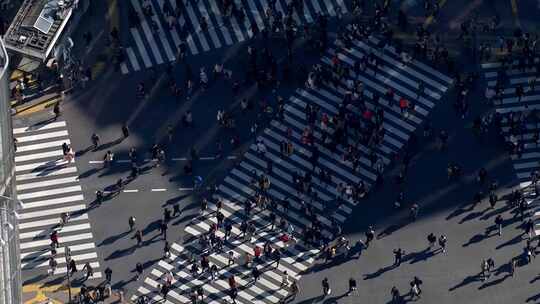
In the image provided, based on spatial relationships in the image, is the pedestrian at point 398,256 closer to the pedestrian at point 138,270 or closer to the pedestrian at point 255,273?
the pedestrian at point 255,273

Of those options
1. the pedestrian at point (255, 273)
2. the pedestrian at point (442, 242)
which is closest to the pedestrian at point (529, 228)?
the pedestrian at point (442, 242)

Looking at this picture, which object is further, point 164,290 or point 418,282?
point 418,282

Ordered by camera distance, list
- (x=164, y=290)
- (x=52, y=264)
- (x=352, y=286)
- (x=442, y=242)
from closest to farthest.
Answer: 1. (x=164, y=290)
2. (x=352, y=286)
3. (x=52, y=264)
4. (x=442, y=242)

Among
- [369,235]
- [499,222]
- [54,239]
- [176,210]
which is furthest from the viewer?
[499,222]

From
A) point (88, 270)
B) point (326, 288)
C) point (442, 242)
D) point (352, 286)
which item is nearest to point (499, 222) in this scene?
point (442, 242)

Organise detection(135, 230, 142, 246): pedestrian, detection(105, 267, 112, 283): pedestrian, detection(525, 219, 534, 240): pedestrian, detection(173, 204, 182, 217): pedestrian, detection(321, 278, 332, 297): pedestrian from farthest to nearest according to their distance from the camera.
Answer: detection(173, 204, 182, 217): pedestrian < detection(525, 219, 534, 240): pedestrian < detection(135, 230, 142, 246): pedestrian < detection(321, 278, 332, 297): pedestrian < detection(105, 267, 112, 283): pedestrian

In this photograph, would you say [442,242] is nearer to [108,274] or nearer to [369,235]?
[369,235]

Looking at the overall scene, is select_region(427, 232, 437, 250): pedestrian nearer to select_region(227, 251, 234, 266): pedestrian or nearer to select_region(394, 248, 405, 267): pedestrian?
select_region(394, 248, 405, 267): pedestrian

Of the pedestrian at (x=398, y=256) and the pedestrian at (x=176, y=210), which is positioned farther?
the pedestrian at (x=176, y=210)

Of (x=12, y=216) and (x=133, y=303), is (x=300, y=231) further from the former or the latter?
(x=12, y=216)

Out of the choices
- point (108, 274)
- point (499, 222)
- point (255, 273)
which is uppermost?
point (499, 222)

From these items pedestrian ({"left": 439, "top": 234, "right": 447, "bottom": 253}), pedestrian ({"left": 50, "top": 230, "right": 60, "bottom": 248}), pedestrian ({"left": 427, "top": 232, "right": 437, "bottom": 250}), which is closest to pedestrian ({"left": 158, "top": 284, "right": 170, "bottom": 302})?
pedestrian ({"left": 50, "top": 230, "right": 60, "bottom": 248})

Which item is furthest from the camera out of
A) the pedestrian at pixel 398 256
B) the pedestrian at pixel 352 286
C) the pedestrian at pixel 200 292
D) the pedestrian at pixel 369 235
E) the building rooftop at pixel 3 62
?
the pedestrian at pixel 369 235
